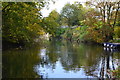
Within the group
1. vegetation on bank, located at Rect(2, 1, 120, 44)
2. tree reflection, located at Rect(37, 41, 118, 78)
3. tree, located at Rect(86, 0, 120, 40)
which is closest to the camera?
tree reflection, located at Rect(37, 41, 118, 78)

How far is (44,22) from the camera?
20.5 metres

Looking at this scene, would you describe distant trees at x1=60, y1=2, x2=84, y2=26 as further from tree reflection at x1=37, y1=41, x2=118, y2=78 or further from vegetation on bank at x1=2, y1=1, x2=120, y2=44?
tree reflection at x1=37, y1=41, x2=118, y2=78

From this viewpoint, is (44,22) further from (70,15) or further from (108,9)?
(70,15)

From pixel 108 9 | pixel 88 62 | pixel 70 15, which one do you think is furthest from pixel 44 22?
pixel 70 15

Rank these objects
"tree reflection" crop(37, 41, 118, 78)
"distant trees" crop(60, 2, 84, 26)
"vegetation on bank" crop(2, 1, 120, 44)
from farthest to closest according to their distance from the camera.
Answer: "distant trees" crop(60, 2, 84, 26)
"vegetation on bank" crop(2, 1, 120, 44)
"tree reflection" crop(37, 41, 118, 78)

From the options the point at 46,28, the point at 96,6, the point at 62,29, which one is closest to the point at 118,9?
the point at 96,6

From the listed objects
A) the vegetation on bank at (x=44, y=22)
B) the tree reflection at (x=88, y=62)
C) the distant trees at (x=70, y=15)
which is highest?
the distant trees at (x=70, y=15)

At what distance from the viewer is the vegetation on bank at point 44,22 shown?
14397 millimetres

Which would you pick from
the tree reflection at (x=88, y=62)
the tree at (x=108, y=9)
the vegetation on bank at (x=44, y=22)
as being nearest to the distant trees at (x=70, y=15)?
the vegetation on bank at (x=44, y=22)

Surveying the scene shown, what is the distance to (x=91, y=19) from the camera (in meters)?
27.1

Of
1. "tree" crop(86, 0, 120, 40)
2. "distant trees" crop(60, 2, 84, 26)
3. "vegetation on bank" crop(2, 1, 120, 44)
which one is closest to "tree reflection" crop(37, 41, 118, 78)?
"vegetation on bank" crop(2, 1, 120, 44)

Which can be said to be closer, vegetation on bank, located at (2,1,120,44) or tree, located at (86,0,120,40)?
vegetation on bank, located at (2,1,120,44)

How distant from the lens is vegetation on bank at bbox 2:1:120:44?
47.2 feet

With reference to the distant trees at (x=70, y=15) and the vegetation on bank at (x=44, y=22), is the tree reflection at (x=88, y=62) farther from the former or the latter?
the distant trees at (x=70, y=15)
